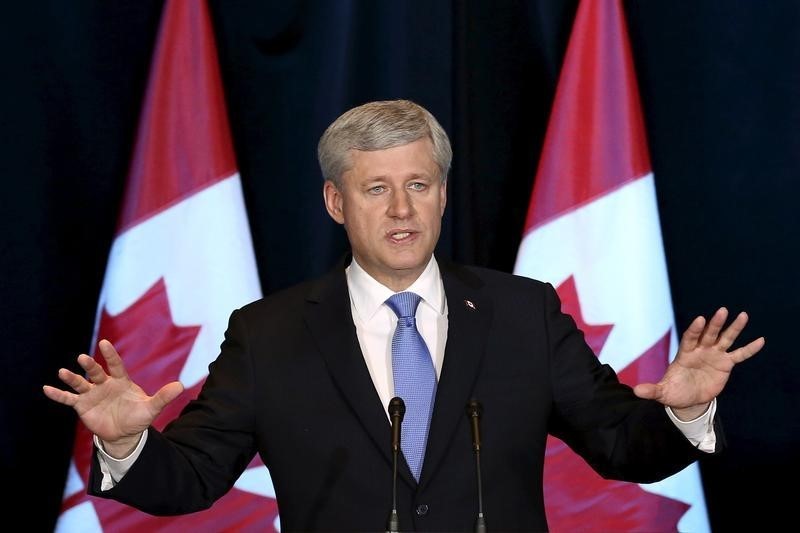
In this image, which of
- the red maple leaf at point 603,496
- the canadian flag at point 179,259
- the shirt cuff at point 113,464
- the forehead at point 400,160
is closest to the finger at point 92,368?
the shirt cuff at point 113,464

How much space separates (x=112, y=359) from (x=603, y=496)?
6.16 ft

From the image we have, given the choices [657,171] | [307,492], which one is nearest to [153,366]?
[307,492]

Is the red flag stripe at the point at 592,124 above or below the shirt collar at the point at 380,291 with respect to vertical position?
above

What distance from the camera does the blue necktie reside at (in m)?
2.13

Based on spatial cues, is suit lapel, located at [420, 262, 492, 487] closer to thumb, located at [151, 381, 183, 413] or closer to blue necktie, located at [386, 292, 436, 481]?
blue necktie, located at [386, 292, 436, 481]

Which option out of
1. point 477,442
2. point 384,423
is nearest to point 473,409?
point 477,442

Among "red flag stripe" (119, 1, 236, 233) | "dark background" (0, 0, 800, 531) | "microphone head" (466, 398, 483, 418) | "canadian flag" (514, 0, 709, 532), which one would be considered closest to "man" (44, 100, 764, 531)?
"microphone head" (466, 398, 483, 418)


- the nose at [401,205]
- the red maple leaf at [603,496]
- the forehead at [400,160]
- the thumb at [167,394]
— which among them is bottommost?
the red maple leaf at [603,496]

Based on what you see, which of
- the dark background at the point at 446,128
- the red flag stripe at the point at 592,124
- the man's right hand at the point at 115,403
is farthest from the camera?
the dark background at the point at 446,128

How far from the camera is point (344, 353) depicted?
2.23 metres

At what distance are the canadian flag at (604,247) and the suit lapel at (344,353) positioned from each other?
Answer: 1.16 m

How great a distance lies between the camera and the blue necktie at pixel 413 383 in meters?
2.13

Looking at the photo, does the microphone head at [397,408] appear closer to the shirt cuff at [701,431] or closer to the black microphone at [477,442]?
the black microphone at [477,442]

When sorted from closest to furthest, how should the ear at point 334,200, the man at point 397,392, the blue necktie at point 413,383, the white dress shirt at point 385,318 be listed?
1. the man at point 397,392
2. the blue necktie at point 413,383
3. the white dress shirt at point 385,318
4. the ear at point 334,200
